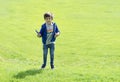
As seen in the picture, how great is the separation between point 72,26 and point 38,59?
13869 mm

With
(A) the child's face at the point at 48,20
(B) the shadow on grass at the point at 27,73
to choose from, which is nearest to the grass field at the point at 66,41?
(B) the shadow on grass at the point at 27,73

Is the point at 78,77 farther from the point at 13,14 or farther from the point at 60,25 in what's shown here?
the point at 13,14

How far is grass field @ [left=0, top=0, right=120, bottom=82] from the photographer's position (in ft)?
48.4

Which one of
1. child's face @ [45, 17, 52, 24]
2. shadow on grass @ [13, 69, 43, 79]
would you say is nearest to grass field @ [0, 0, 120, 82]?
shadow on grass @ [13, 69, 43, 79]

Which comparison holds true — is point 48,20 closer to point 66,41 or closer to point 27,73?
point 27,73

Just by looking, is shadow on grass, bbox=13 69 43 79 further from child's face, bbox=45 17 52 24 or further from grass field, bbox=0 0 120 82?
child's face, bbox=45 17 52 24

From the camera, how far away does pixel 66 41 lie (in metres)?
31.6

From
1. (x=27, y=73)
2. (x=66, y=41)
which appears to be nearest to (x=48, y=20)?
(x=27, y=73)

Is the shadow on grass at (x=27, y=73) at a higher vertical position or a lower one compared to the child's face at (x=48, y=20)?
lower

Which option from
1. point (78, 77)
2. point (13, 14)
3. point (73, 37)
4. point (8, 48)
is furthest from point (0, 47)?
point (13, 14)

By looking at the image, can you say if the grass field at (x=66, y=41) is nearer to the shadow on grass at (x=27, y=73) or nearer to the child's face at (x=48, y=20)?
the shadow on grass at (x=27, y=73)

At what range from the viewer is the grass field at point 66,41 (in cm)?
1474

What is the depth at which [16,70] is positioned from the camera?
15.3m

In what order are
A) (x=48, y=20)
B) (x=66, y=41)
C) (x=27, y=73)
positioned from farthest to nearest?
(x=66, y=41), (x=48, y=20), (x=27, y=73)
